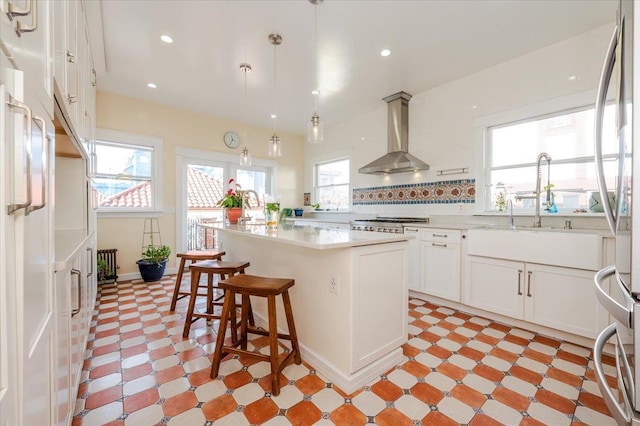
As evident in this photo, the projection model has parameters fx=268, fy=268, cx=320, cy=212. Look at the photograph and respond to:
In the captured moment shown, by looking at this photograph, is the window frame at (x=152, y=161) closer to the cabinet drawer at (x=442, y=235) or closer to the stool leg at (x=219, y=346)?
the stool leg at (x=219, y=346)

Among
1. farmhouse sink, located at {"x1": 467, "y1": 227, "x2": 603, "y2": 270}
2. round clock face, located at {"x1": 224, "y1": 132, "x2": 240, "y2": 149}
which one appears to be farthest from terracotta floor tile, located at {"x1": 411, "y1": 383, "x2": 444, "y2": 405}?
round clock face, located at {"x1": 224, "y1": 132, "x2": 240, "y2": 149}

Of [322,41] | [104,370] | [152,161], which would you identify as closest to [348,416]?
[104,370]

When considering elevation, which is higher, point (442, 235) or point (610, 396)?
point (442, 235)

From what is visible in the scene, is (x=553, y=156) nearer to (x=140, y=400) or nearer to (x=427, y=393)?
(x=427, y=393)

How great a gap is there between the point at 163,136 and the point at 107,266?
211 centimetres

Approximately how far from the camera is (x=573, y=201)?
8.79 ft

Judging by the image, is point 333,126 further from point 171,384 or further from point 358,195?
point 171,384

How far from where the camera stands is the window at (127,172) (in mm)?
3920

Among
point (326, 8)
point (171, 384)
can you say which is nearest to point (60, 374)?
point (171, 384)

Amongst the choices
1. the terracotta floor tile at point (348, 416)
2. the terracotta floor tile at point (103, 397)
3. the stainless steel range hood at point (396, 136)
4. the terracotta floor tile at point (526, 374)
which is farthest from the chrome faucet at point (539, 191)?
the terracotta floor tile at point (103, 397)

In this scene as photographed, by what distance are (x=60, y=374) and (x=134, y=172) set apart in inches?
150

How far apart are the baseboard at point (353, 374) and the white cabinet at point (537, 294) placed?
131 centimetres

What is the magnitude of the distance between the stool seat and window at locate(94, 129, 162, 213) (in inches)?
130

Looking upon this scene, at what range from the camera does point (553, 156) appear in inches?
111
